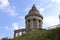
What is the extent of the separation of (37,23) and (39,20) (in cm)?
113

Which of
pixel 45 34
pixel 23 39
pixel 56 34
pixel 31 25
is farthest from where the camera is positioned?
pixel 31 25

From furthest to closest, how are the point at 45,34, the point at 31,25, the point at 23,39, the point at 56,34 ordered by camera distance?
1. the point at 31,25
2. the point at 23,39
3. the point at 45,34
4. the point at 56,34

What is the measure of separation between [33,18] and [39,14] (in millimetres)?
1883

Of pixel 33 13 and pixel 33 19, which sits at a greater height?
pixel 33 13

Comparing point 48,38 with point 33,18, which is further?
point 33,18

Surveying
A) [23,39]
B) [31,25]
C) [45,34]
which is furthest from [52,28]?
[31,25]

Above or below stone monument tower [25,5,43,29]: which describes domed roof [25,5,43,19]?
above

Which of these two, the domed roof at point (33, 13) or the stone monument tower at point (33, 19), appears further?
the domed roof at point (33, 13)

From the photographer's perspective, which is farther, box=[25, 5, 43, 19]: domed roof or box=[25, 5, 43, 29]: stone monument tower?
box=[25, 5, 43, 19]: domed roof

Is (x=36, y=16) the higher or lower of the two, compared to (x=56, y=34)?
higher

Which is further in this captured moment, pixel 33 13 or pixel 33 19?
pixel 33 13

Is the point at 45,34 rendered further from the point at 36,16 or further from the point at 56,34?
the point at 36,16

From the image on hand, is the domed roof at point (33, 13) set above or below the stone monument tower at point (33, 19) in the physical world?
above

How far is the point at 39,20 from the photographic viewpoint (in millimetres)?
54656
